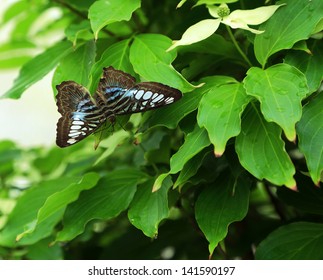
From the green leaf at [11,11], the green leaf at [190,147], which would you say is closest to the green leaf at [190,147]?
the green leaf at [190,147]

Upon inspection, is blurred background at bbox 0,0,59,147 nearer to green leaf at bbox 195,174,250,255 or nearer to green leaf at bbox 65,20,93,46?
green leaf at bbox 65,20,93,46

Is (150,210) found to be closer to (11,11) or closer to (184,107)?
(184,107)

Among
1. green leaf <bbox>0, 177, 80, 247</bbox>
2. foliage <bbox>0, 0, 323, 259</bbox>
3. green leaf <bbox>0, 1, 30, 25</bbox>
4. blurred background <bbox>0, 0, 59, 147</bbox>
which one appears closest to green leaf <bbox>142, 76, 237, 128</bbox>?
foliage <bbox>0, 0, 323, 259</bbox>

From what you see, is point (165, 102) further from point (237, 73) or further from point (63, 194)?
point (237, 73)

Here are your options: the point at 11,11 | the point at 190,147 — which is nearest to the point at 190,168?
the point at 190,147
